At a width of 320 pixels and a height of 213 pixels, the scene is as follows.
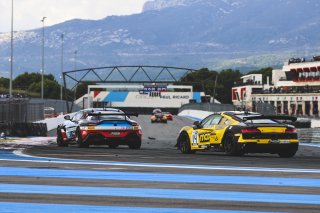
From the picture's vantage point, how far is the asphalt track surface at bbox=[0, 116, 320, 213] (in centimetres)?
840

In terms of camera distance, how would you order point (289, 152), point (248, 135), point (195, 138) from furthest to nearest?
1. point (195, 138)
2. point (289, 152)
3. point (248, 135)

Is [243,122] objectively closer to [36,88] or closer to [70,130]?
[70,130]

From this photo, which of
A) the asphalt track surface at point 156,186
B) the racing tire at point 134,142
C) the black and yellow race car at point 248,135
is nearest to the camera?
the asphalt track surface at point 156,186

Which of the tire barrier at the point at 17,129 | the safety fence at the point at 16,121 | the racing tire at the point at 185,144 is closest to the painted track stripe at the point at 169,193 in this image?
the racing tire at the point at 185,144

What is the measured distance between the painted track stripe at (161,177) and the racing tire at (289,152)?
6375 millimetres

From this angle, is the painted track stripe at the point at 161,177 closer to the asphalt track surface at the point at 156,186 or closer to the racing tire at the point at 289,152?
the asphalt track surface at the point at 156,186

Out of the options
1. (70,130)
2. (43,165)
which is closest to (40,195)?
(43,165)

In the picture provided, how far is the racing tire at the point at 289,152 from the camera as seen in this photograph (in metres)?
18.1

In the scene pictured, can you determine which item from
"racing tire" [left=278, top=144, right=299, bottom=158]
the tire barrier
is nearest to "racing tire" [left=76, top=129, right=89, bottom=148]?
"racing tire" [left=278, top=144, right=299, bottom=158]

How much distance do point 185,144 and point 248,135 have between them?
2.52 meters

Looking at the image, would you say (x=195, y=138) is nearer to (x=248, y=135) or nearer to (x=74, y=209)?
(x=248, y=135)

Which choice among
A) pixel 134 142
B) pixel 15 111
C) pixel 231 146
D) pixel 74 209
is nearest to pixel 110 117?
pixel 134 142

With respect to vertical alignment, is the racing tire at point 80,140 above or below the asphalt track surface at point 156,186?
above

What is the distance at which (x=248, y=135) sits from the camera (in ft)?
58.3
